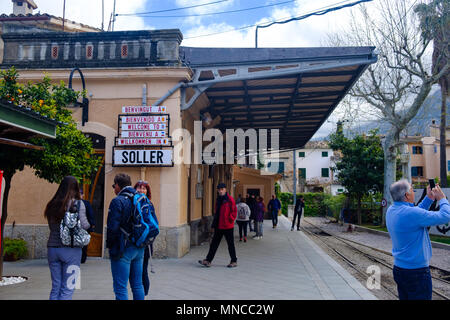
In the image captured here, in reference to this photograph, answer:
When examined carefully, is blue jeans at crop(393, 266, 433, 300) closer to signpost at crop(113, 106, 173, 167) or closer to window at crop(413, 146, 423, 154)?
signpost at crop(113, 106, 173, 167)

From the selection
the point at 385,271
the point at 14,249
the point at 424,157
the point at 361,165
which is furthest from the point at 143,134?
the point at 424,157

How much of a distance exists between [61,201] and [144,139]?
499cm

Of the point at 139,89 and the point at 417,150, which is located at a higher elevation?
the point at 417,150

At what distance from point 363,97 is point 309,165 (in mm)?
37881

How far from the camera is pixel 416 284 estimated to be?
3.59 meters

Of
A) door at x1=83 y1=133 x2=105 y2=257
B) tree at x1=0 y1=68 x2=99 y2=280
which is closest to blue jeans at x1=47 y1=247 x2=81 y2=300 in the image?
tree at x1=0 y1=68 x2=99 y2=280

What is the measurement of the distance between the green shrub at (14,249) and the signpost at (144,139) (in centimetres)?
283

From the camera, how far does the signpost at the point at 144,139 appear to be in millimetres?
9367

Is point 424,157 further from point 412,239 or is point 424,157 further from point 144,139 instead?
point 412,239

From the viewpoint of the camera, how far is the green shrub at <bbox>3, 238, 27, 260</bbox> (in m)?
9.03

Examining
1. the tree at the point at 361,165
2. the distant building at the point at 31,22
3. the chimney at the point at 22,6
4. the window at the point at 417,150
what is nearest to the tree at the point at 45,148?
the distant building at the point at 31,22

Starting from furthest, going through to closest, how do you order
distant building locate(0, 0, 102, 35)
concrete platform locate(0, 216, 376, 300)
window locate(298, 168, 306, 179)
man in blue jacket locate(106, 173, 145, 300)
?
window locate(298, 168, 306, 179) → distant building locate(0, 0, 102, 35) → concrete platform locate(0, 216, 376, 300) → man in blue jacket locate(106, 173, 145, 300)

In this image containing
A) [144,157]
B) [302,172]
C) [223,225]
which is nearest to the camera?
[223,225]

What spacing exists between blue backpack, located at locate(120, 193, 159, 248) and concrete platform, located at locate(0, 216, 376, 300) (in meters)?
1.78
